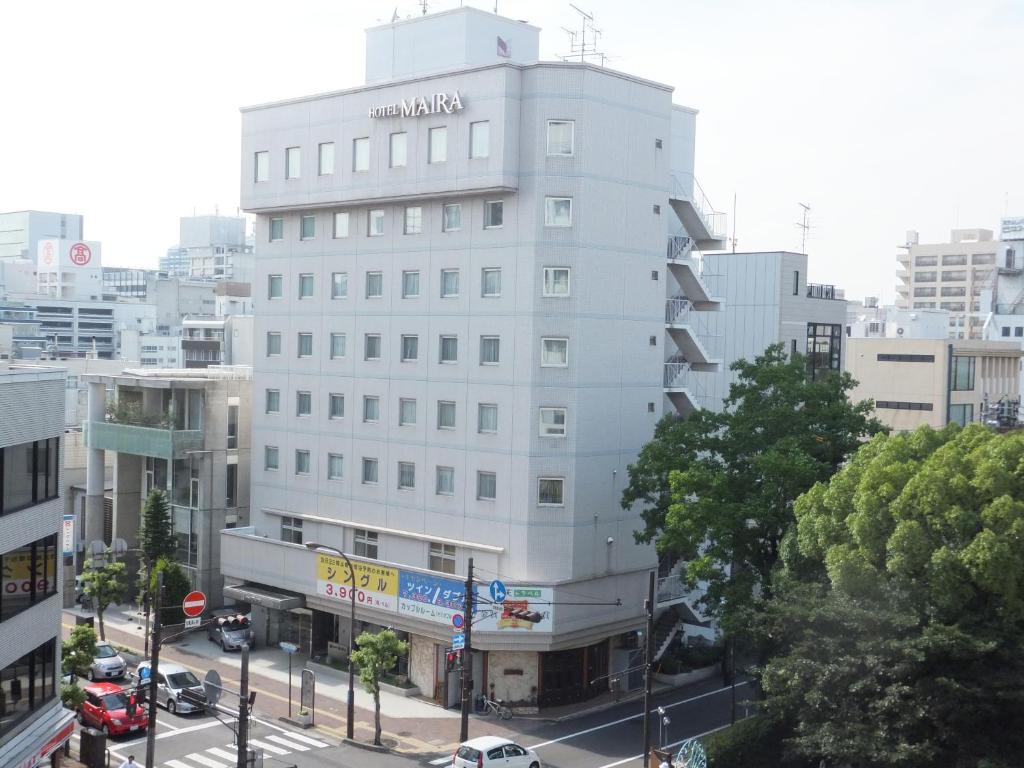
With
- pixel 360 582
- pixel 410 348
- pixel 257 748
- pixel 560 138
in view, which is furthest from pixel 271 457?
pixel 560 138

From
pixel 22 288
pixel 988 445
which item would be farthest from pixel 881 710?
pixel 22 288

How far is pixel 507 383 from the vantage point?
4781cm

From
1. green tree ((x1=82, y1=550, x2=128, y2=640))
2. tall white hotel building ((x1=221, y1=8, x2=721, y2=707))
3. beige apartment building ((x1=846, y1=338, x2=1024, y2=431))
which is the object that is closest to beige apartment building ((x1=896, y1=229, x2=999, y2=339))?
beige apartment building ((x1=846, y1=338, x2=1024, y2=431))

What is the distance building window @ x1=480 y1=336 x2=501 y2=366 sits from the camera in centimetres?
4825

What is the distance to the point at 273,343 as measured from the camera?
57.7 metres

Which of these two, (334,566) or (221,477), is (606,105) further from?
(221,477)

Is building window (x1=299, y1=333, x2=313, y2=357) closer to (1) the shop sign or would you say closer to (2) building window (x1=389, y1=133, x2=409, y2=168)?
(1) the shop sign

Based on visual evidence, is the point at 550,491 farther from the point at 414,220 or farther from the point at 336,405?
the point at 414,220

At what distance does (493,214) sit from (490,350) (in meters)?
5.89

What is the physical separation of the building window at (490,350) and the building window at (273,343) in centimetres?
1370

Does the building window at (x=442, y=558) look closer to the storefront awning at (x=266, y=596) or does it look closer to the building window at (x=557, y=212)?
the storefront awning at (x=266, y=596)

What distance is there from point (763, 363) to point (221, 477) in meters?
31.2

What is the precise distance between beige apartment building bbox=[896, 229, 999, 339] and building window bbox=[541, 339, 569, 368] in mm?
122244

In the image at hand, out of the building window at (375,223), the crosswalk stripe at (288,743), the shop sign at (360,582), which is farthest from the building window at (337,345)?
the crosswalk stripe at (288,743)
